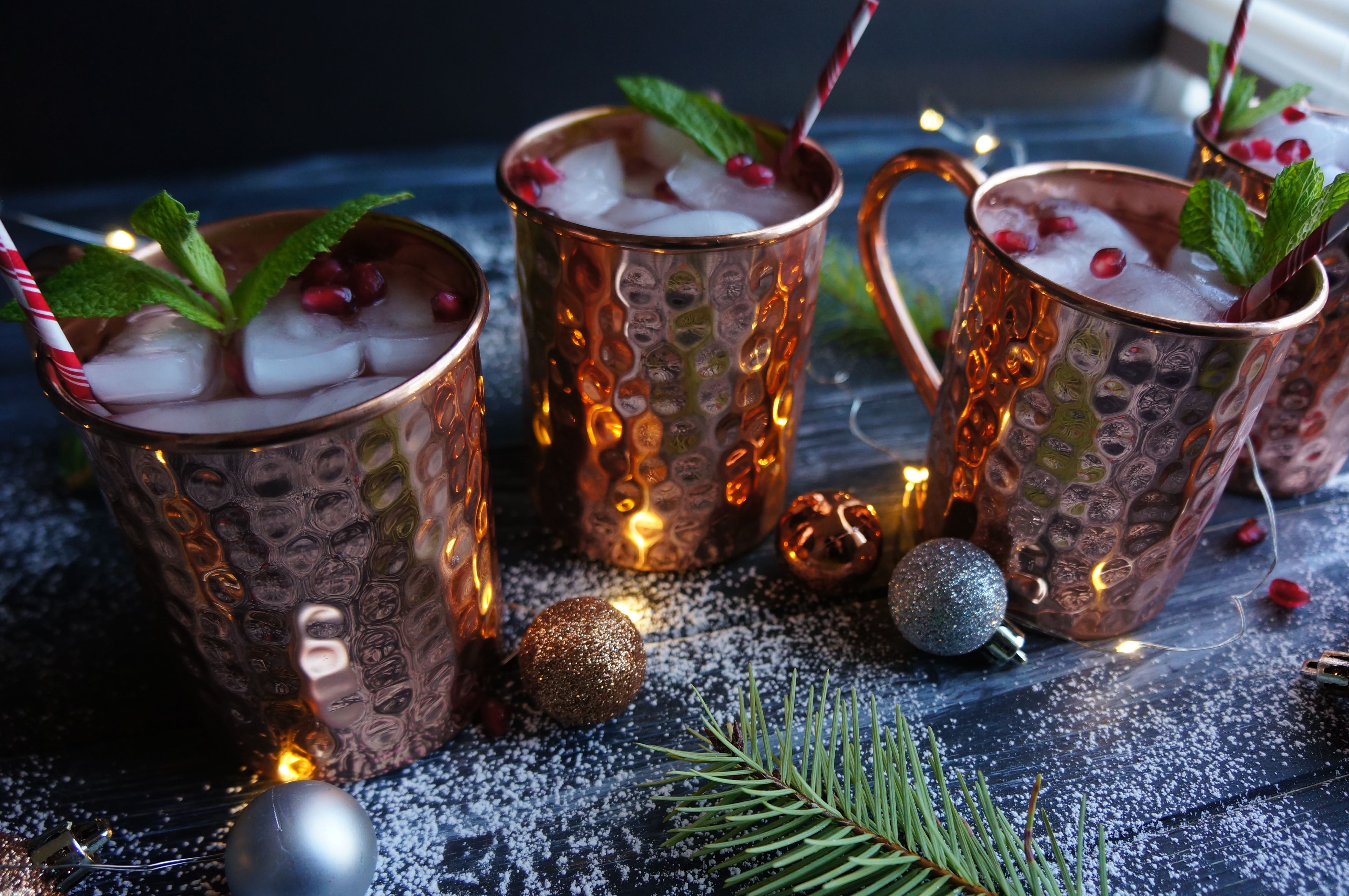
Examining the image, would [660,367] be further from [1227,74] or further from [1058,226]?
[1227,74]

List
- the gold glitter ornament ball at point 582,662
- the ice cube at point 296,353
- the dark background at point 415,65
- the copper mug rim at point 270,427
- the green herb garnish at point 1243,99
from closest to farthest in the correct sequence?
the copper mug rim at point 270,427 → the ice cube at point 296,353 → the gold glitter ornament ball at point 582,662 → the green herb garnish at point 1243,99 → the dark background at point 415,65

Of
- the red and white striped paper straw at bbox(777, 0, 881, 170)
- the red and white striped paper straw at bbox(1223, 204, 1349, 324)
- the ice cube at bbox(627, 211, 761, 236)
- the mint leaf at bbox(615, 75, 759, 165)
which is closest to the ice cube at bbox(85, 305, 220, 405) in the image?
the ice cube at bbox(627, 211, 761, 236)

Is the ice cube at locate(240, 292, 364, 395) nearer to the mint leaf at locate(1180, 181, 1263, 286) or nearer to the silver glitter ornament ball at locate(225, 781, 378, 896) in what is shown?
the silver glitter ornament ball at locate(225, 781, 378, 896)

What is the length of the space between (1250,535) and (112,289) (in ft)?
3.74

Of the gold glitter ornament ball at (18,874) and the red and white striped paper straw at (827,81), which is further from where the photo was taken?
the red and white striped paper straw at (827,81)

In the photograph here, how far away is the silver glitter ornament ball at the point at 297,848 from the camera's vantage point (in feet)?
2.19

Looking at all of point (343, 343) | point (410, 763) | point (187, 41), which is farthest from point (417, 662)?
point (187, 41)

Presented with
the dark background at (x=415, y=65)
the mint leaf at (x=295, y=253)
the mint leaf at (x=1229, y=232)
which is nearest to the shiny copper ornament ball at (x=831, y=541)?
the mint leaf at (x=1229, y=232)

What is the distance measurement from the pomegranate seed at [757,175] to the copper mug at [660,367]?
Result: 0.15 feet

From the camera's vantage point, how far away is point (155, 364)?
0.71 metres

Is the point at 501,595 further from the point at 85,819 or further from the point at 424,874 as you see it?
→ the point at 85,819

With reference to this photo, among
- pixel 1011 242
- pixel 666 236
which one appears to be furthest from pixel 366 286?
pixel 1011 242

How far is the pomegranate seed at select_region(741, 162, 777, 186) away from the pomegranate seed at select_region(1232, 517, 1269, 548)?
0.66 meters

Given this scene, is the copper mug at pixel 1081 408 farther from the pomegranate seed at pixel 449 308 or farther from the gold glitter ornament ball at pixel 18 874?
the gold glitter ornament ball at pixel 18 874
